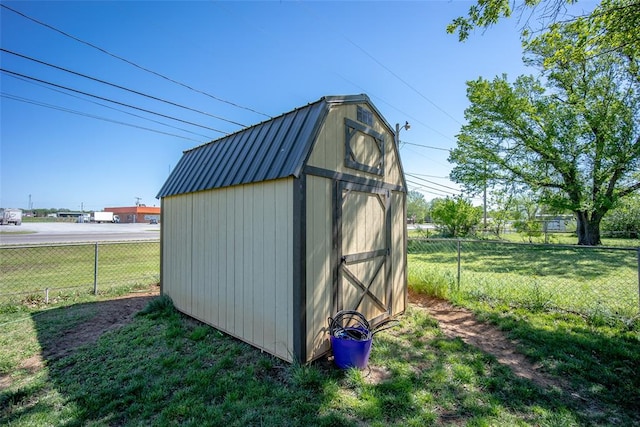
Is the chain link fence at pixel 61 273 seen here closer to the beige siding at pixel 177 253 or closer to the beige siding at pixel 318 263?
the beige siding at pixel 177 253

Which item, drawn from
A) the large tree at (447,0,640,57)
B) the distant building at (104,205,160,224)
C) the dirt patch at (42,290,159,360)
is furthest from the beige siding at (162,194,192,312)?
the distant building at (104,205,160,224)

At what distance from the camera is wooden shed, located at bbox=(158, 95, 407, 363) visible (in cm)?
305

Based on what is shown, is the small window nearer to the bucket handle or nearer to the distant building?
the bucket handle

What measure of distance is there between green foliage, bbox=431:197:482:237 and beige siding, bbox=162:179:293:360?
58.2 feet

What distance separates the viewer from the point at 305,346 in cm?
292

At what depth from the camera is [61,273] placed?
7797 millimetres

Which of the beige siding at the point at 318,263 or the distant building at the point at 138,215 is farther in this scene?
the distant building at the point at 138,215

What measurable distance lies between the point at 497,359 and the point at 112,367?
15.0ft

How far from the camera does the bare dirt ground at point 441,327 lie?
312 centimetres

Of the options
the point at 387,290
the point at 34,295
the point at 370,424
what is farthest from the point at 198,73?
the point at 370,424

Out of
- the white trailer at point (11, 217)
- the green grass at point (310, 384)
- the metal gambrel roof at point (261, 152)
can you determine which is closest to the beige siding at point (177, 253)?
the metal gambrel roof at point (261, 152)

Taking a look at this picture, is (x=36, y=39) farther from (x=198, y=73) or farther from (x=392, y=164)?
(x=392, y=164)

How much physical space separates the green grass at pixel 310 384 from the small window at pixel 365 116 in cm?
323

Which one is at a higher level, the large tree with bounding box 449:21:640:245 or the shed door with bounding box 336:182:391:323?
the large tree with bounding box 449:21:640:245
